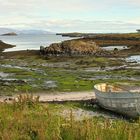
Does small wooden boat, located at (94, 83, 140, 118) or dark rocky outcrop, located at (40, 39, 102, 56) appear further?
dark rocky outcrop, located at (40, 39, 102, 56)

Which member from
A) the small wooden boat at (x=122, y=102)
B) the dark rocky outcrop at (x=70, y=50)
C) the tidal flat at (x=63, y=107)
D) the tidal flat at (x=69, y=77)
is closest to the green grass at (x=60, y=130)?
the tidal flat at (x=63, y=107)

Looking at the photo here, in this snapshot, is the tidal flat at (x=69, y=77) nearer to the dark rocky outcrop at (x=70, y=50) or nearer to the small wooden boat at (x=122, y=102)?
the small wooden boat at (x=122, y=102)

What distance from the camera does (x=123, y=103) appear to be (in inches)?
1011

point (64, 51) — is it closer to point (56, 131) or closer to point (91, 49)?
point (91, 49)

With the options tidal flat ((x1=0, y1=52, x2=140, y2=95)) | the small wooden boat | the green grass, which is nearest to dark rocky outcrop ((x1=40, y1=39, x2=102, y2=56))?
tidal flat ((x1=0, y1=52, x2=140, y2=95))

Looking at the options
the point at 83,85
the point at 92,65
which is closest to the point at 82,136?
the point at 83,85

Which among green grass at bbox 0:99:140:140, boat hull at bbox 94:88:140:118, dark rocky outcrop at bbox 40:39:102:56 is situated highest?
green grass at bbox 0:99:140:140

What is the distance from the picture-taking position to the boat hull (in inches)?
985

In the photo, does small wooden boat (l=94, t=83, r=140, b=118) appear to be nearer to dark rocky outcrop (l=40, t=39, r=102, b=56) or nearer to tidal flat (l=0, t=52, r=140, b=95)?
tidal flat (l=0, t=52, r=140, b=95)

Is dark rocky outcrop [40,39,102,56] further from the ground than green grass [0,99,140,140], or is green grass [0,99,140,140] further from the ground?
green grass [0,99,140,140]

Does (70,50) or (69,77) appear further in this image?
(70,50)

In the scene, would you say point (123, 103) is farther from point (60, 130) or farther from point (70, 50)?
point (70, 50)

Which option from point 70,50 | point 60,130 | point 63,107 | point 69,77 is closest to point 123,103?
point 63,107

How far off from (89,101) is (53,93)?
17.2 ft
